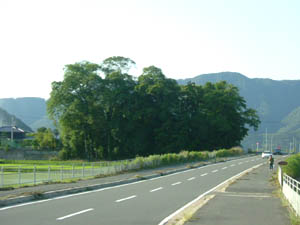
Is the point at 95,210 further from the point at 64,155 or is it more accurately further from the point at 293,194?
the point at 64,155

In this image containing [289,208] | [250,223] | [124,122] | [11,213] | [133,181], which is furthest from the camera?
[124,122]

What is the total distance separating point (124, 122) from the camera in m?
79.4

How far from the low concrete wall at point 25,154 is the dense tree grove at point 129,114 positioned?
18.3 ft

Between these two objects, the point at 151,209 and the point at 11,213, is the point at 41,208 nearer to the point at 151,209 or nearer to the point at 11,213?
the point at 11,213

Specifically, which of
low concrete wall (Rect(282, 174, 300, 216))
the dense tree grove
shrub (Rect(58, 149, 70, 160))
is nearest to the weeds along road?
low concrete wall (Rect(282, 174, 300, 216))

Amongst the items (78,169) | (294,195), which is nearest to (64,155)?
(78,169)

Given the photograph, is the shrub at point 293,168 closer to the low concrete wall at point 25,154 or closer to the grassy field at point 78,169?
the grassy field at point 78,169

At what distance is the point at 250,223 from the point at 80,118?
6643 centimetres

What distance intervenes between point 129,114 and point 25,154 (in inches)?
880

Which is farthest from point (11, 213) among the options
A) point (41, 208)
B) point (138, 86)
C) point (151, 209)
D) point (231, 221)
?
point (138, 86)

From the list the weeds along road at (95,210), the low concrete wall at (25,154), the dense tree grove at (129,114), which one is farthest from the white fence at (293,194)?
the low concrete wall at (25,154)

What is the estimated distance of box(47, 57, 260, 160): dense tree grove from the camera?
7556cm

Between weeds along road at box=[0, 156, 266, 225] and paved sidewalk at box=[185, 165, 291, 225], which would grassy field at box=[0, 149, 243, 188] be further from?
paved sidewalk at box=[185, 165, 291, 225]

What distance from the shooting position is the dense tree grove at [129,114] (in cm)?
7556
